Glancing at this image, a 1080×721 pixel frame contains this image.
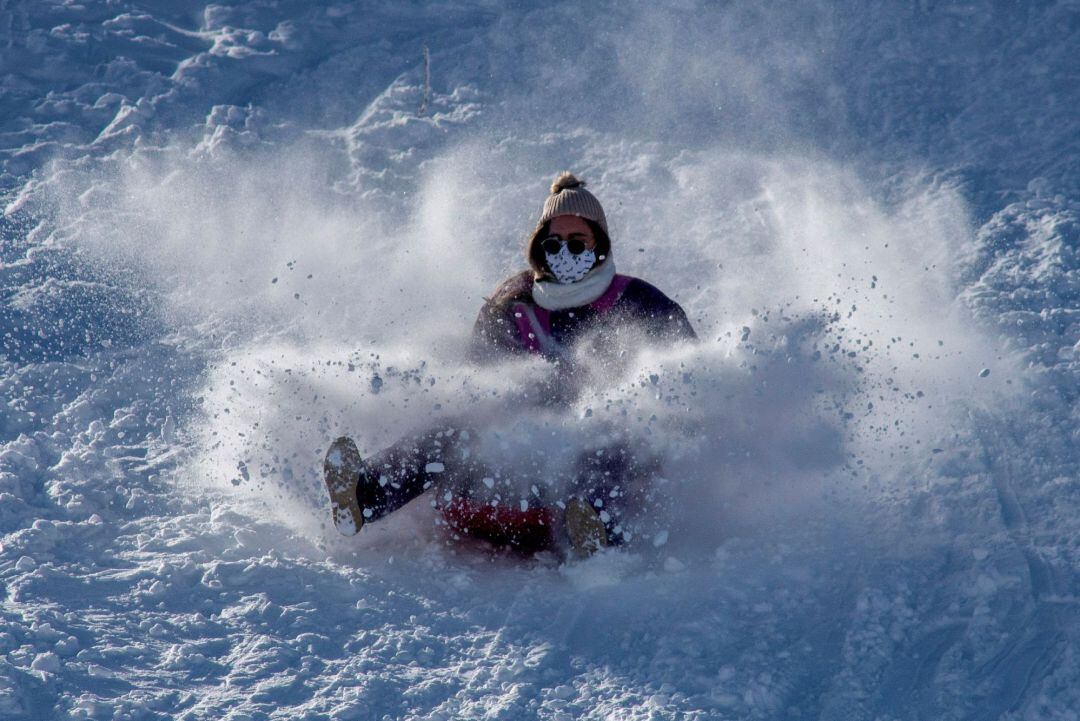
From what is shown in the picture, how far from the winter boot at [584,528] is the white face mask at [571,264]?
0.91 m

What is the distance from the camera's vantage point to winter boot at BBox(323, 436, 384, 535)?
390 centimetres

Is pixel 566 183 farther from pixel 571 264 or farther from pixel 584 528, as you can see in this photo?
pixel 584 528

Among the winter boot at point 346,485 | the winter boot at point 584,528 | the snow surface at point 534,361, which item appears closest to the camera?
the snow surface at point 534,361

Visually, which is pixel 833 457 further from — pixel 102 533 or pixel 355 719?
pixel 102 533

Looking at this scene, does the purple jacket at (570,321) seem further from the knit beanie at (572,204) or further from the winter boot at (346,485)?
the winter boot at (346,485)

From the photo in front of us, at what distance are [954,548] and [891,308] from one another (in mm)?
1682

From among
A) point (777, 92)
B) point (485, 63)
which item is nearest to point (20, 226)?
point (485, 63)

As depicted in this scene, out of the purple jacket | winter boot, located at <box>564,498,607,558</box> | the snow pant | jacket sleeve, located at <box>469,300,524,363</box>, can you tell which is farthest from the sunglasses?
winter boot, located at <box>564,498,607,558</box>

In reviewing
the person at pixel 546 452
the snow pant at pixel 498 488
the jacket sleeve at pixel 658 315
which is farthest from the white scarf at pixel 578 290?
the snow pant at pixel 498 488

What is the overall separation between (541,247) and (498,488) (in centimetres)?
94

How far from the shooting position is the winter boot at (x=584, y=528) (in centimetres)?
379

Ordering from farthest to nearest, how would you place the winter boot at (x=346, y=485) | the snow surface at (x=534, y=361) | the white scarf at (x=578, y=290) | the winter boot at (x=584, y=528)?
1. the white scarf at (x=578, y=290)
2. the winter boot at (x=346, y=485)
3. the winter boot at (x=584, y=528)
4. the snow surface at (x=534, y=361)

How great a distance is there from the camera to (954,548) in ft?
12.2

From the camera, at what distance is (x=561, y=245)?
4359 millimetres
